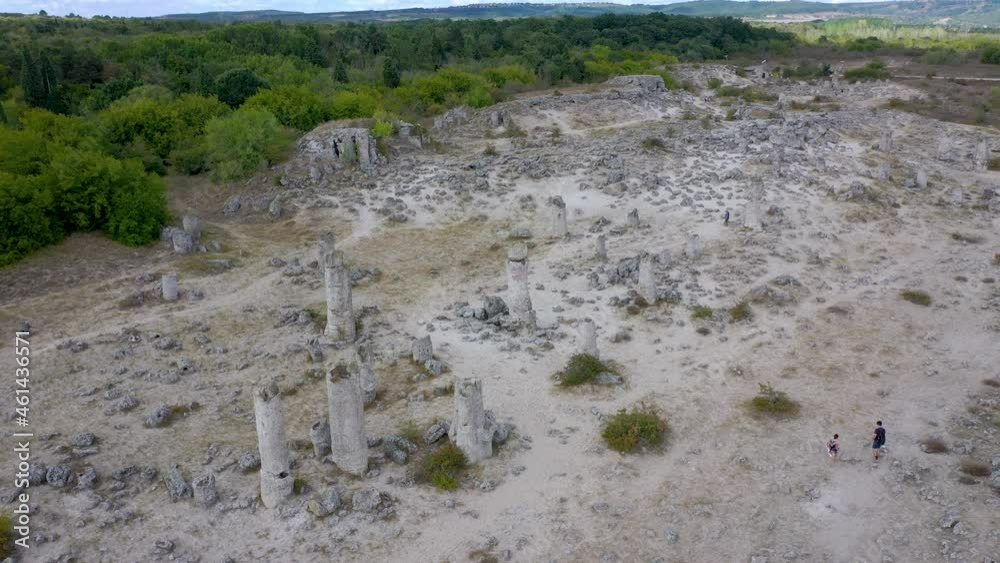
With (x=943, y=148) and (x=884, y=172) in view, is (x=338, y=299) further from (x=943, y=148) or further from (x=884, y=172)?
(x=943, y=148)

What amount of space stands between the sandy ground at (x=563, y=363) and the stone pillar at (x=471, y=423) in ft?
1.31

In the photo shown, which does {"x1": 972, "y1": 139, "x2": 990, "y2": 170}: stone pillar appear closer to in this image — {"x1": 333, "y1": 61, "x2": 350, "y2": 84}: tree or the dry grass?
the dry grass

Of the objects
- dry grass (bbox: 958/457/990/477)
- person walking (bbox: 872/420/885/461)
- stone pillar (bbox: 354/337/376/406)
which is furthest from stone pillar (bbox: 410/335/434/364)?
dry grass (bbox: 958/457/990/477)

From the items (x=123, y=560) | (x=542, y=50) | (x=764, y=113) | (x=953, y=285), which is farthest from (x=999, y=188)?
(x=542, y=50)

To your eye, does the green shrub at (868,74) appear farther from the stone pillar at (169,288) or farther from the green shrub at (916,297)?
the stone pillar at (169,288)

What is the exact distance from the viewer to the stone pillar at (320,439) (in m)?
14.5

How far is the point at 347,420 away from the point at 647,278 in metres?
11.3

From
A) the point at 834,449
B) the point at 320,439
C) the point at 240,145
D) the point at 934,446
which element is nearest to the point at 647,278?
the point at 834,449

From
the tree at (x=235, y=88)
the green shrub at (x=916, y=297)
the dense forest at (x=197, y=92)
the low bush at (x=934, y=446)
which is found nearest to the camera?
the low bush at (x=934, y=446)

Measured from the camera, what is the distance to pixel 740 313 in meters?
20.6

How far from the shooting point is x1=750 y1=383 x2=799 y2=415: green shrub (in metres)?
16.2

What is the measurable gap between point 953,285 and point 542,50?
55967 millimetres

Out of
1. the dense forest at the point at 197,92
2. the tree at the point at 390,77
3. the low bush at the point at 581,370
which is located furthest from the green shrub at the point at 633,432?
the tree at the point at 390,77

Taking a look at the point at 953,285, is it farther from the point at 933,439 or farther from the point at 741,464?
the point at 741,464
